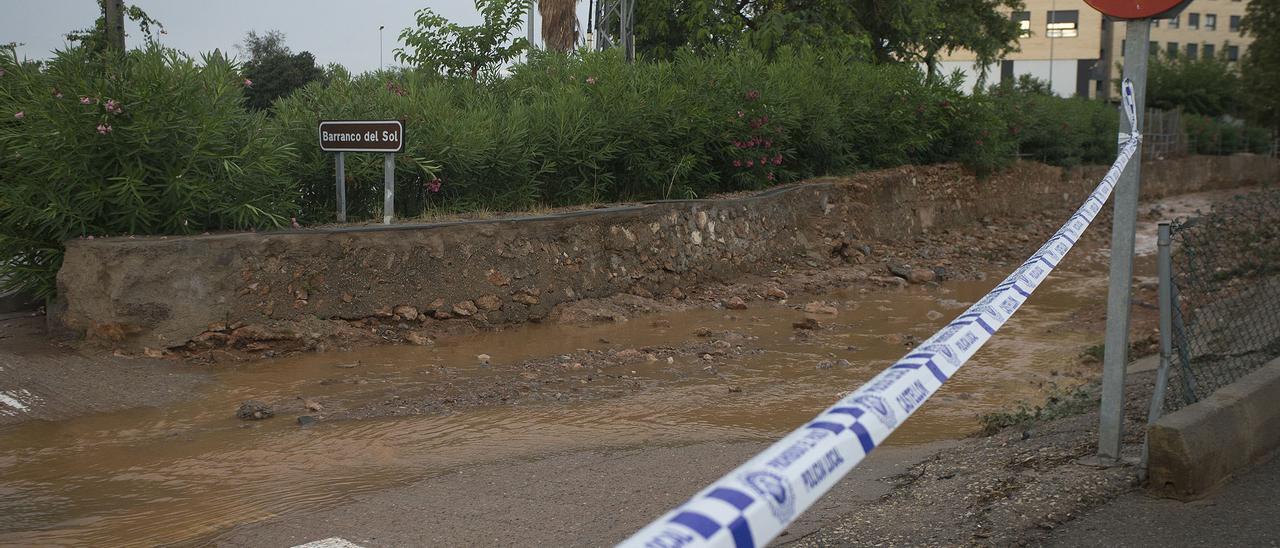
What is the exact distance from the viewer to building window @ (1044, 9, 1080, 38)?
70875 mm

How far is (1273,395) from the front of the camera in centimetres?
477

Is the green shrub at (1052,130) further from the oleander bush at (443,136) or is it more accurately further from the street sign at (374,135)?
the street sign at (374,135)

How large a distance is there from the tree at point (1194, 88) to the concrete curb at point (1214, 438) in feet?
168

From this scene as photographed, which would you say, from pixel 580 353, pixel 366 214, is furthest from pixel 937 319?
pixel 366 214

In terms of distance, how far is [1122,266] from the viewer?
4398 mm

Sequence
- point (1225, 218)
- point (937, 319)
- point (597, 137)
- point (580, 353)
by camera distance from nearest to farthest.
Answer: point (1225, 218), point (580, 353), point (937, 319), point (597, 137)

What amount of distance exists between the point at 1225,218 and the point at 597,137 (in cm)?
747

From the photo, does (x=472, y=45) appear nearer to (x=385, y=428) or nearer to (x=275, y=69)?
(x=385, y=428)

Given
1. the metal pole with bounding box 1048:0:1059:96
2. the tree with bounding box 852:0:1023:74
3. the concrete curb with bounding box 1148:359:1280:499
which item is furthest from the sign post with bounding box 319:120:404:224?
the metal pole with bounding box 1048:0:1059:96

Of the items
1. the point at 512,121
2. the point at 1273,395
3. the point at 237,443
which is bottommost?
the point at 237,443

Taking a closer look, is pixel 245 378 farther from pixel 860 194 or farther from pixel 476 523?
pixel 860 194

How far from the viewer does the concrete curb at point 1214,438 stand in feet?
13.7

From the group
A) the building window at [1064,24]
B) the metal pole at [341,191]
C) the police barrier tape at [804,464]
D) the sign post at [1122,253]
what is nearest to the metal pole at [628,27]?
the metal pole at [341,191]

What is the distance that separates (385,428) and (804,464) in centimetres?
508
